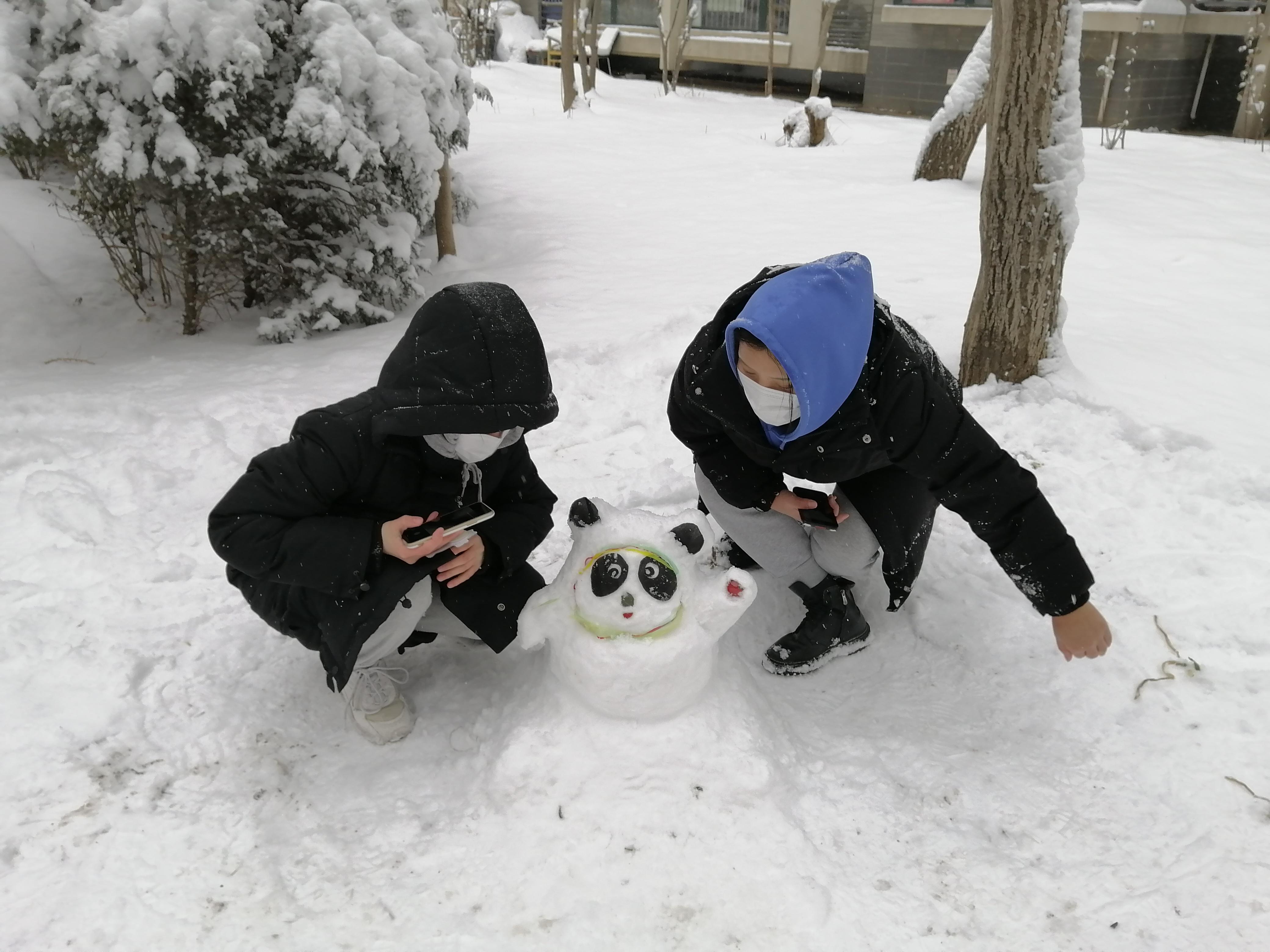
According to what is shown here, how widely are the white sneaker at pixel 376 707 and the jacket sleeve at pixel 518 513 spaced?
0.39 meters

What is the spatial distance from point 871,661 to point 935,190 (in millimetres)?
5373

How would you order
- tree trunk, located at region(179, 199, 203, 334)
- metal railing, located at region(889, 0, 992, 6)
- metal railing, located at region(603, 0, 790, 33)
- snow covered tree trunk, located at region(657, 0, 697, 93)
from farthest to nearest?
metal railing, located at region(603, 0, 790, 33), snow covered tree trunk, located at region(657, 0, 697, 93), metal railing, located at region(889, 0, 992, 6), tree trunk, located at region(179, 199, 203, 334)

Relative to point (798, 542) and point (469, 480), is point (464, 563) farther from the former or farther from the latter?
point (798, 542)

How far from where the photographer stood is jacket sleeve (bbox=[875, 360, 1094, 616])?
183 centimetres

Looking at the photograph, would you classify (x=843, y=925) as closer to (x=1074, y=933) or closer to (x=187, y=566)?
(x=1074, y=933)

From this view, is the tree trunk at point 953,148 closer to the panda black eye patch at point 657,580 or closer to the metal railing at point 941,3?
the panda black eye patch at point 657,580

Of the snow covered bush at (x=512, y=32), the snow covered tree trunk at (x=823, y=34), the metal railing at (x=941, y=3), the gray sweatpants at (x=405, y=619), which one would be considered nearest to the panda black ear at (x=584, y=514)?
the gray sweatpants at (x=405, y=619)

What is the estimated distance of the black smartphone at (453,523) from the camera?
6.01 feet

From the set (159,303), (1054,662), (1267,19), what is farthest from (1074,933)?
(1267,19)

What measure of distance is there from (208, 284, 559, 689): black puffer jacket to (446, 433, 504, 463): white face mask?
63 millimetres

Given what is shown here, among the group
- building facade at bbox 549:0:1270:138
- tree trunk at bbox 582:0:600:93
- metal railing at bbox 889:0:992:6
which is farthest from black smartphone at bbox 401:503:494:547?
metal railing at bbox 889:0:992:6

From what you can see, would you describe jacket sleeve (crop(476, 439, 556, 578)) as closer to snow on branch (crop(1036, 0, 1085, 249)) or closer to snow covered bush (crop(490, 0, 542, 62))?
snow on branch (crop(1036, 0, 1085, 249))

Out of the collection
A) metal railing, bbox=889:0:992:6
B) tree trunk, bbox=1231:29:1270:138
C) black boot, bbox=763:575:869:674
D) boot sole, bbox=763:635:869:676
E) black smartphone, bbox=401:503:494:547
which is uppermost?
metal railing, bbox=889:0:992:6

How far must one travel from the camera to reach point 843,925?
1.59 meters
